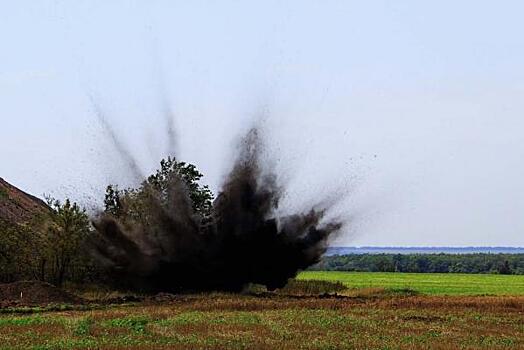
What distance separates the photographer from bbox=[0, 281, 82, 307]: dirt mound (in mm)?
45781

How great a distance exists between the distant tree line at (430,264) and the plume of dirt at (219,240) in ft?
329

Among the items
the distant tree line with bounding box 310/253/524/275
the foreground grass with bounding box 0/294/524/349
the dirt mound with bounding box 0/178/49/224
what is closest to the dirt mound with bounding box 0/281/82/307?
the foreground grass with bounding box 0/294/524/349

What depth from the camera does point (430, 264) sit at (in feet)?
557

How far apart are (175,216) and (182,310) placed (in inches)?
603

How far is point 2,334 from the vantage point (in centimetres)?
2897

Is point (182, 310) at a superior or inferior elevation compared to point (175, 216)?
inferior

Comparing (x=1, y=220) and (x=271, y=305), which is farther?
(x=1, y=220)

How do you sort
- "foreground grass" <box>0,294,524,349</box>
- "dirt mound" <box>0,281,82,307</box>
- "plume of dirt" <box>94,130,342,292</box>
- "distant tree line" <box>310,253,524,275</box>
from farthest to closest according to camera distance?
"distant tree line" <box>310,253,524,275</box>, "plume of dirt" <box>94,130,342,292</box>, "dirt mound" <box>0,281,82,307</box>, "foreground grass" <box>0,294,524,349</box>

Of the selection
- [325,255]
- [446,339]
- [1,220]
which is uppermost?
[1,220]

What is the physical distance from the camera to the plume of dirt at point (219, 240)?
177 ft

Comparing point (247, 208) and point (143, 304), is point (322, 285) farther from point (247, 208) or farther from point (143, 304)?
point (143, 304)

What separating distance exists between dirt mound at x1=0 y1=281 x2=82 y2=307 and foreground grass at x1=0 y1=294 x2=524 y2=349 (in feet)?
16.2

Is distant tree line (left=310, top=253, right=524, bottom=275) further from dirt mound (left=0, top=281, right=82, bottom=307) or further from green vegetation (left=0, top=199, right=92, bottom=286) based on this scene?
dirt mound (left=0, top=281, right=82, bottom=307)

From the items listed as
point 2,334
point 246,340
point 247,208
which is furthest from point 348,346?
point 247,208
